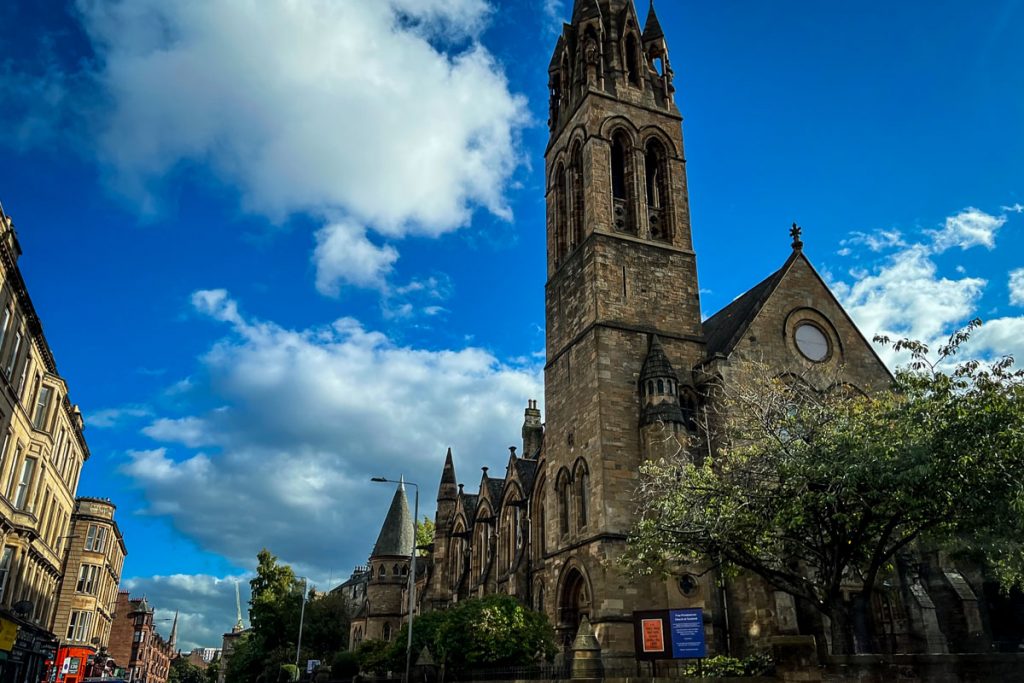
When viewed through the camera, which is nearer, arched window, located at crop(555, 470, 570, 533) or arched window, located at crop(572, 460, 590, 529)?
arched window, located at crop(572, 460, 590, 529)

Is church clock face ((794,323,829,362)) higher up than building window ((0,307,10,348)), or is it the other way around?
church clock face ((794,323,829,362))

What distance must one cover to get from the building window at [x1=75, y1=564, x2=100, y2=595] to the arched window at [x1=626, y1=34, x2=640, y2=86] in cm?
4641

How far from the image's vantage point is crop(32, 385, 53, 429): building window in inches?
1161

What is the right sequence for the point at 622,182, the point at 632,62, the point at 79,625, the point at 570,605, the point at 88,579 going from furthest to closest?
1. the point at 88,579
2. the point at 79,625
3. the point at 632,62
4. the point at 622,182
5. the point at 570,605

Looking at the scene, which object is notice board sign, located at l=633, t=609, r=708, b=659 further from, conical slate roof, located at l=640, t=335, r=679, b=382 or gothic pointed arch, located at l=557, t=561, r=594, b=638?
conical slate roof, located at l=640, t=335, r=679, b=382

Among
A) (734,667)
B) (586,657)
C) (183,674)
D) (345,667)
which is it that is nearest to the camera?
(734,667)

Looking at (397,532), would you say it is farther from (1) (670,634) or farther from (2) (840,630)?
(2) (840,630)

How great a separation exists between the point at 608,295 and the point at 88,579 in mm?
43090

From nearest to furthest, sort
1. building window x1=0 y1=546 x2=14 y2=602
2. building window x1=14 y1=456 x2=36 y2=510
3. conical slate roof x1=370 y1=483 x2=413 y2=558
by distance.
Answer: building window x1=0 y1=546 x2=14 y2=602 → building window x1=14 y1=456 x2=36 y2=510 → conical slate roof x1=370 y1=483 x2=413 y2=558

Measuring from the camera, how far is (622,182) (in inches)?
1289

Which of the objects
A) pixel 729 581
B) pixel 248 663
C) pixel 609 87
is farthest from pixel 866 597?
pixel 248 663

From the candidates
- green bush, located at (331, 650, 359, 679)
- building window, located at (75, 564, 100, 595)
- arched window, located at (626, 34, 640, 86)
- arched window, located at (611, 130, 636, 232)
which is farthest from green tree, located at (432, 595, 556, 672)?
building window, located at (75, 564, 100, 595)

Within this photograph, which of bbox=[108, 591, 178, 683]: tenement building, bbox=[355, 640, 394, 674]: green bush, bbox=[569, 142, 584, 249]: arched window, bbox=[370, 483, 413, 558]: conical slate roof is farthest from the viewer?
bbox=[108, 591, 178, 683]: tenement building

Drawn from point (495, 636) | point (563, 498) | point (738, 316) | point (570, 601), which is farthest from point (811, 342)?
point (495, 636)
